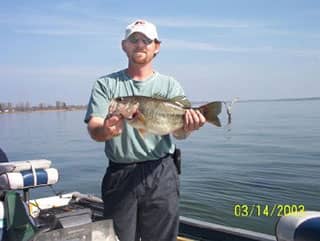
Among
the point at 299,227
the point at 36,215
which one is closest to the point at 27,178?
the point at 36,215

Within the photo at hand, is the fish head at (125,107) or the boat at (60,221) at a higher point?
the fish head at (125,107)

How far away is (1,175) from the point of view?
5031mm

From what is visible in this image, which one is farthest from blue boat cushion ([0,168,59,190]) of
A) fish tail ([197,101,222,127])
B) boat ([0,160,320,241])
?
fish tail ([197,101,222,127])

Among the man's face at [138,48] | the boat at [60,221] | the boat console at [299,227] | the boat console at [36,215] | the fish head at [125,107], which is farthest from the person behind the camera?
the man's face at [138,48]

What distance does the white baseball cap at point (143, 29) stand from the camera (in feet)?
11.3

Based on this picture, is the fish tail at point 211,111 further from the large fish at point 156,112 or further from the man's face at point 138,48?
the man's face at point 138,48

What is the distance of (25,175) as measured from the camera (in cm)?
522

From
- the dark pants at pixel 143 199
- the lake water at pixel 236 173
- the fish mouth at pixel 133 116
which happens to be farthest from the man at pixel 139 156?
the lake water at pixel 236 173

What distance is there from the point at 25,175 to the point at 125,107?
2.46m

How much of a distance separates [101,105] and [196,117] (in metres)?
0.73

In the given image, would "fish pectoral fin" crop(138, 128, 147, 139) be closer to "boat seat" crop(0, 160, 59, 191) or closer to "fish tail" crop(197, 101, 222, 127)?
"fish tail" crop(197, 101, 222, 127)

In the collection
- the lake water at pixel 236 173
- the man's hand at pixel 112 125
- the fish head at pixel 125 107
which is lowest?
the lake water at pixel 236 173

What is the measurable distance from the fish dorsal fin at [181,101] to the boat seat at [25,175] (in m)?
2.44

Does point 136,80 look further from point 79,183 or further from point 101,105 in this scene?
point 79,183
